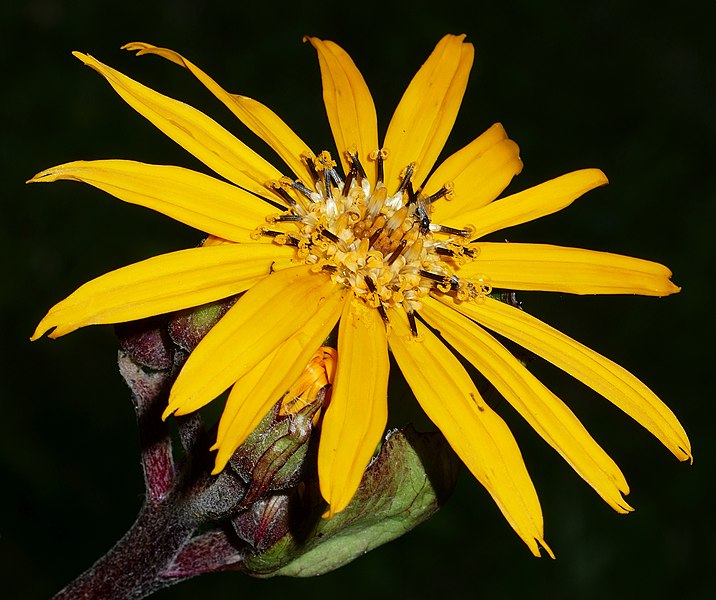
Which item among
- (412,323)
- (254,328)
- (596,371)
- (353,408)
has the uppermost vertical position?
(254,328)

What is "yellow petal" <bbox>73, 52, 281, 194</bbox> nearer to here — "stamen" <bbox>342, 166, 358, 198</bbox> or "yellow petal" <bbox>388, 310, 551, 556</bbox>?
"stamen" <bbox>342, 166, 358, 198</bbox>

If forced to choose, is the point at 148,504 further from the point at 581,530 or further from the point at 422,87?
the point at 581,530

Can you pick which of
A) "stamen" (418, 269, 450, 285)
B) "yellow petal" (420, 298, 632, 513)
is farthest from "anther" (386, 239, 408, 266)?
"yellow petal" (420, 298, 632, 513)

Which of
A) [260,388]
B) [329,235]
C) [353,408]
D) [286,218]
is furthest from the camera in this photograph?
[329,235]

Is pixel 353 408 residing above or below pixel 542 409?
above

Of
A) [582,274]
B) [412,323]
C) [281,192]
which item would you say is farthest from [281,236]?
[582,274]

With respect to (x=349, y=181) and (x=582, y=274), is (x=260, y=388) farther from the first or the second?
(x=582, y=274)
